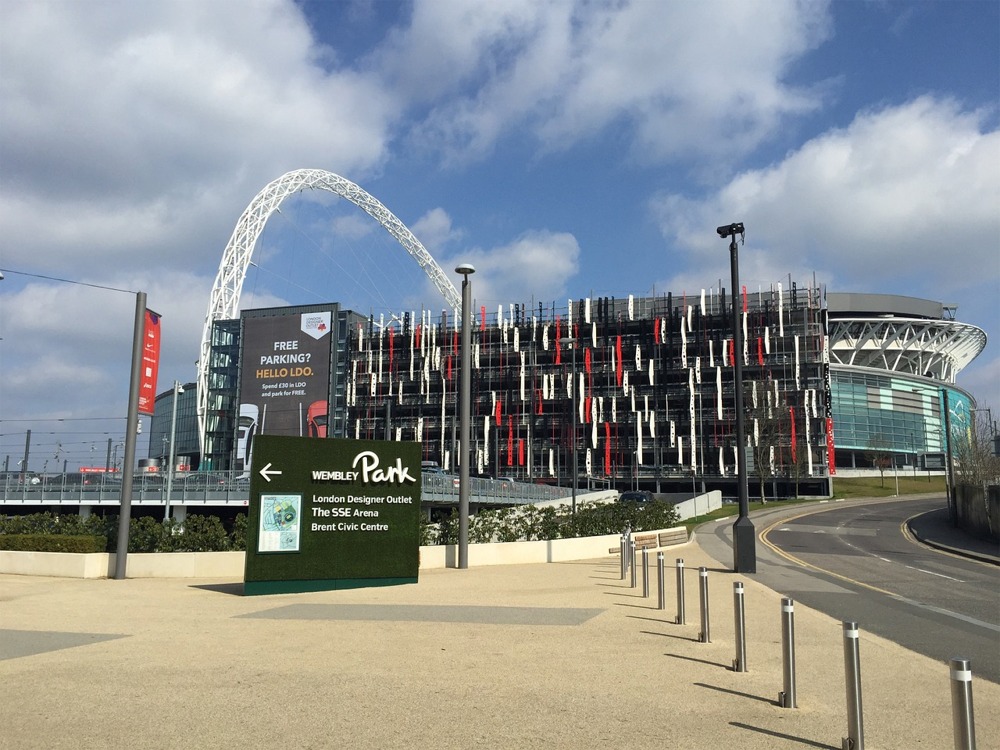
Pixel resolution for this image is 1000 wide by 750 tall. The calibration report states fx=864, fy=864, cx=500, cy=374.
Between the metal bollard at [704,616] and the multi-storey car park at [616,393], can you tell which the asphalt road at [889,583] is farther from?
the multi-storey car park at [616,393]

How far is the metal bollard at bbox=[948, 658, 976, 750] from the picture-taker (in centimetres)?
459

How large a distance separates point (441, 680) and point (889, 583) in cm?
1470

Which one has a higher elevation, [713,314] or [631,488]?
[713,314]

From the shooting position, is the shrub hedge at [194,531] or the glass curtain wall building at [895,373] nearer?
the shrub hedge at [194,531]

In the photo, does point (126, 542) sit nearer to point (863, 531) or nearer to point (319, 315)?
point (863, 531)

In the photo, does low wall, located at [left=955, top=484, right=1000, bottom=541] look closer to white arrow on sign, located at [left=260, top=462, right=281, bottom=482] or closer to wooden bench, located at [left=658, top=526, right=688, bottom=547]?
wooden bench, located at [left=658, top=526, right=688, bottom=547]

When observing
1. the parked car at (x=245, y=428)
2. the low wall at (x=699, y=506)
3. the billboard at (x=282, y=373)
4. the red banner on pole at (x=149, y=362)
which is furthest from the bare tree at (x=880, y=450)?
the red banner on pole at (x=149, y=362)

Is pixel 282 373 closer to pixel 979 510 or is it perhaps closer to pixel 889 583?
pixel 979 510

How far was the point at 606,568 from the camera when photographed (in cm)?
2341

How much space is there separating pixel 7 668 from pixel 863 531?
40.6 meters

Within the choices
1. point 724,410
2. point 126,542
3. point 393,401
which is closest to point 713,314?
point 724,410

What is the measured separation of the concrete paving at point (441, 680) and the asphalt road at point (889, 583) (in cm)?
101

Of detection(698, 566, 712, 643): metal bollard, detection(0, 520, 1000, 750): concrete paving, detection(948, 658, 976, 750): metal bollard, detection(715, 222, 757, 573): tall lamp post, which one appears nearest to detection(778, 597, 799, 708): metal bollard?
detection(0, 520, 1000, 750): concrete paving

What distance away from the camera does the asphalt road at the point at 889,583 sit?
39.1 ft
